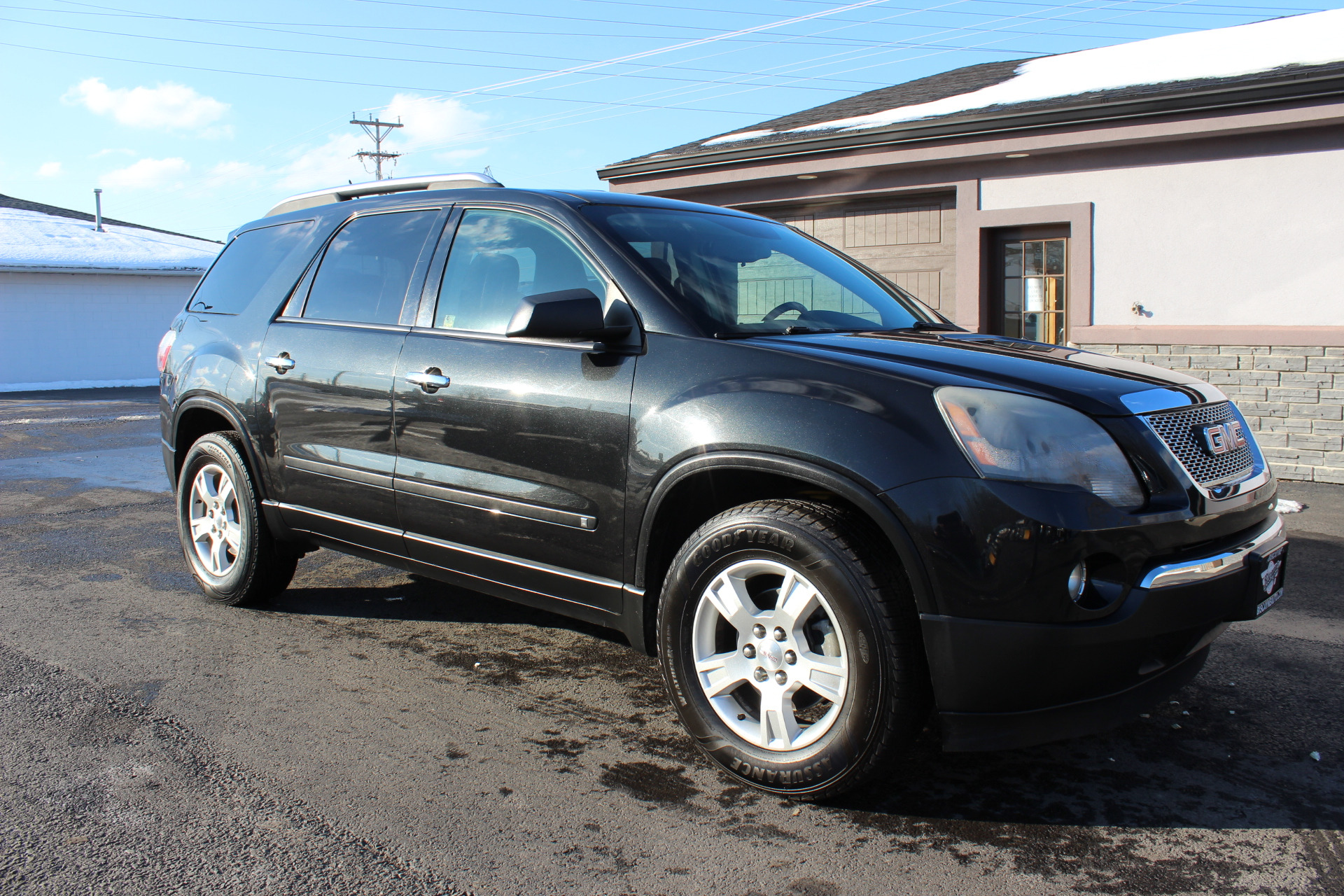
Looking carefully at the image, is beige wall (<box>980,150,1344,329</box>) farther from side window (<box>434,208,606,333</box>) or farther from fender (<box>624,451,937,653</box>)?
fender (<box>624,451,937,653</box>)

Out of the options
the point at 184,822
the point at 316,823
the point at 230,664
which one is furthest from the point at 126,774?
the point at 230,664

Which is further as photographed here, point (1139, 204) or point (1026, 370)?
point (1139, 204)

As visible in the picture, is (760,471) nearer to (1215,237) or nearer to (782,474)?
(782,474)

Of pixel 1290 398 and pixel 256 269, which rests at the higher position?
pixel 256 269

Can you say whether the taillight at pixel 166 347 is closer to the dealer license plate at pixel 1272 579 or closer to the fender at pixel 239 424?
the fender at pixel 239 424

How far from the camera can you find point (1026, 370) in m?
2.96

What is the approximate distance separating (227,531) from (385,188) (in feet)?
5.97

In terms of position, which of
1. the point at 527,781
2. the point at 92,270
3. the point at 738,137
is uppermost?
the point at 738,137

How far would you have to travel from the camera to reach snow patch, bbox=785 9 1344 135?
9194 mm

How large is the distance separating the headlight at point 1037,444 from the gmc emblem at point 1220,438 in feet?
1.35

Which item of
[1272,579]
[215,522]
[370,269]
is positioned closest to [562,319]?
[370,269]

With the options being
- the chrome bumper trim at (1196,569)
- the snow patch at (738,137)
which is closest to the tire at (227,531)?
the chrome bumper trim at (1196,569)

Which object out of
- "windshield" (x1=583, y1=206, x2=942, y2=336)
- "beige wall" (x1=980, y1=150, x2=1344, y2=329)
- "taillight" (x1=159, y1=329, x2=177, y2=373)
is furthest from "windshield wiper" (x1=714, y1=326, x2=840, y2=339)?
"beige wall" (x1=980, y1=150, x2=1344, y2=329)

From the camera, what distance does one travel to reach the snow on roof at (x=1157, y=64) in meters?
9.20
